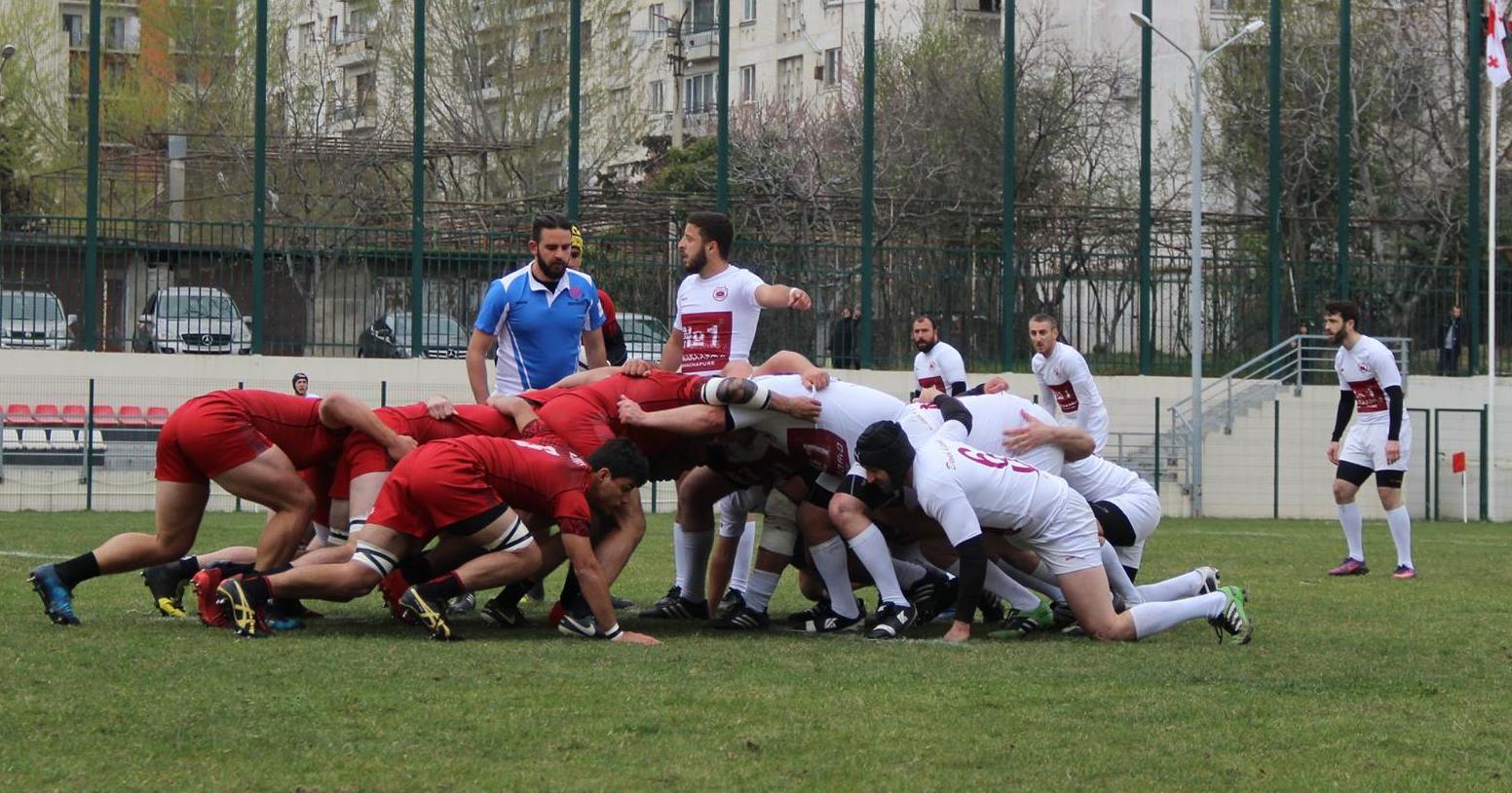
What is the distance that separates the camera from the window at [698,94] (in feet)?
207

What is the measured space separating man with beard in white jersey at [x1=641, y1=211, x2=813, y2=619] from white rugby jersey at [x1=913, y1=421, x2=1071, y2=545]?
5.18ft

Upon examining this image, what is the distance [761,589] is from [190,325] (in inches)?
755

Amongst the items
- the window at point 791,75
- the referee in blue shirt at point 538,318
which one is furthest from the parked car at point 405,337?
the window at point 791,75

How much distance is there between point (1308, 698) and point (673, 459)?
12.4 feet

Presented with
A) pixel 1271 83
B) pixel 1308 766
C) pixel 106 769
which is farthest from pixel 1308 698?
pixel 1271 83

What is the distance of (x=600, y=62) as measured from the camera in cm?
4762

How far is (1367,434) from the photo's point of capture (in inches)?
609

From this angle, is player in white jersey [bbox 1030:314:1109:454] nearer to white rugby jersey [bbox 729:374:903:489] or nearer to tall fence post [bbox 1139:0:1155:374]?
white rugby jersey [bbox 729:374:903:489]

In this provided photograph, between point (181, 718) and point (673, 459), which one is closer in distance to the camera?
point (181, 718)

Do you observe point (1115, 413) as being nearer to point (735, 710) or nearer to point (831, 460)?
point (831, 460)

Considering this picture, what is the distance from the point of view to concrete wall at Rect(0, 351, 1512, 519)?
24.2m

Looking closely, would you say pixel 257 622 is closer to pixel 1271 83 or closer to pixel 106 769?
pixel 106 769

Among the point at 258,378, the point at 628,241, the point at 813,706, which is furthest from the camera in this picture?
the point at 628,241

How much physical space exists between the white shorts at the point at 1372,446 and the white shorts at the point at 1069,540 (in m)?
6.75
